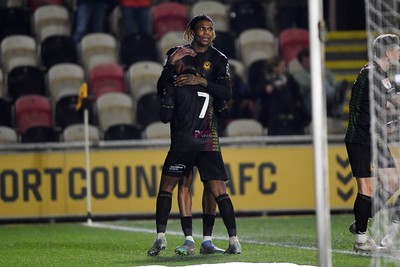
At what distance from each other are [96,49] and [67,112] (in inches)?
70.4

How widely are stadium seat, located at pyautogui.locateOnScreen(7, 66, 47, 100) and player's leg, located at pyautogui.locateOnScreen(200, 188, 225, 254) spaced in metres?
8.85

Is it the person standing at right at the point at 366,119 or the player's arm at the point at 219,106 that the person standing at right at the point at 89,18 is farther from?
the person standing at right at the point at 366,119

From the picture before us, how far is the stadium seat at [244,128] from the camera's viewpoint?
58.1 ft

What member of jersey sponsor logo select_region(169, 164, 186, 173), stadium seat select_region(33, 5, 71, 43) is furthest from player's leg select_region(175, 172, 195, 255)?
stadium seat select_region(33, 5, 71, 43)

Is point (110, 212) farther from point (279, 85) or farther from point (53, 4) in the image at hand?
point (53, 4)

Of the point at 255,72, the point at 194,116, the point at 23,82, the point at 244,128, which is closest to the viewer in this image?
the point at 194,116

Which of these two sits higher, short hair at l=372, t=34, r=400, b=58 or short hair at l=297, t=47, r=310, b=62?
short hair at l=297, t=47, r=310, b=62

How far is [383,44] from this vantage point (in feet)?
33.7

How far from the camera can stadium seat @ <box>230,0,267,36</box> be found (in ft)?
67.0

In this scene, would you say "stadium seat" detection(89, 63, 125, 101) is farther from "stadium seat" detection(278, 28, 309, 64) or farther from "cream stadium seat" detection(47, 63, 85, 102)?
"stadium seat" detection(278, 28, 309, 64)

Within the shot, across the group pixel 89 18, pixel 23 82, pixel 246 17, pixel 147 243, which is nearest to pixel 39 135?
pixel 23 82

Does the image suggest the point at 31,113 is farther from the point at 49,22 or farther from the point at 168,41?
the point at 168,41

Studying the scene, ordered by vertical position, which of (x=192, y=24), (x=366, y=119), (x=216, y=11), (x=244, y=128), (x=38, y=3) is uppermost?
(x=38, y=3)

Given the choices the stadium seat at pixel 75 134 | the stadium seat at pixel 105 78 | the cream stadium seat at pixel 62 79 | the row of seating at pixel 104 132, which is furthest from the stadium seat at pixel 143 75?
the stadium seat at pixel 75 134
